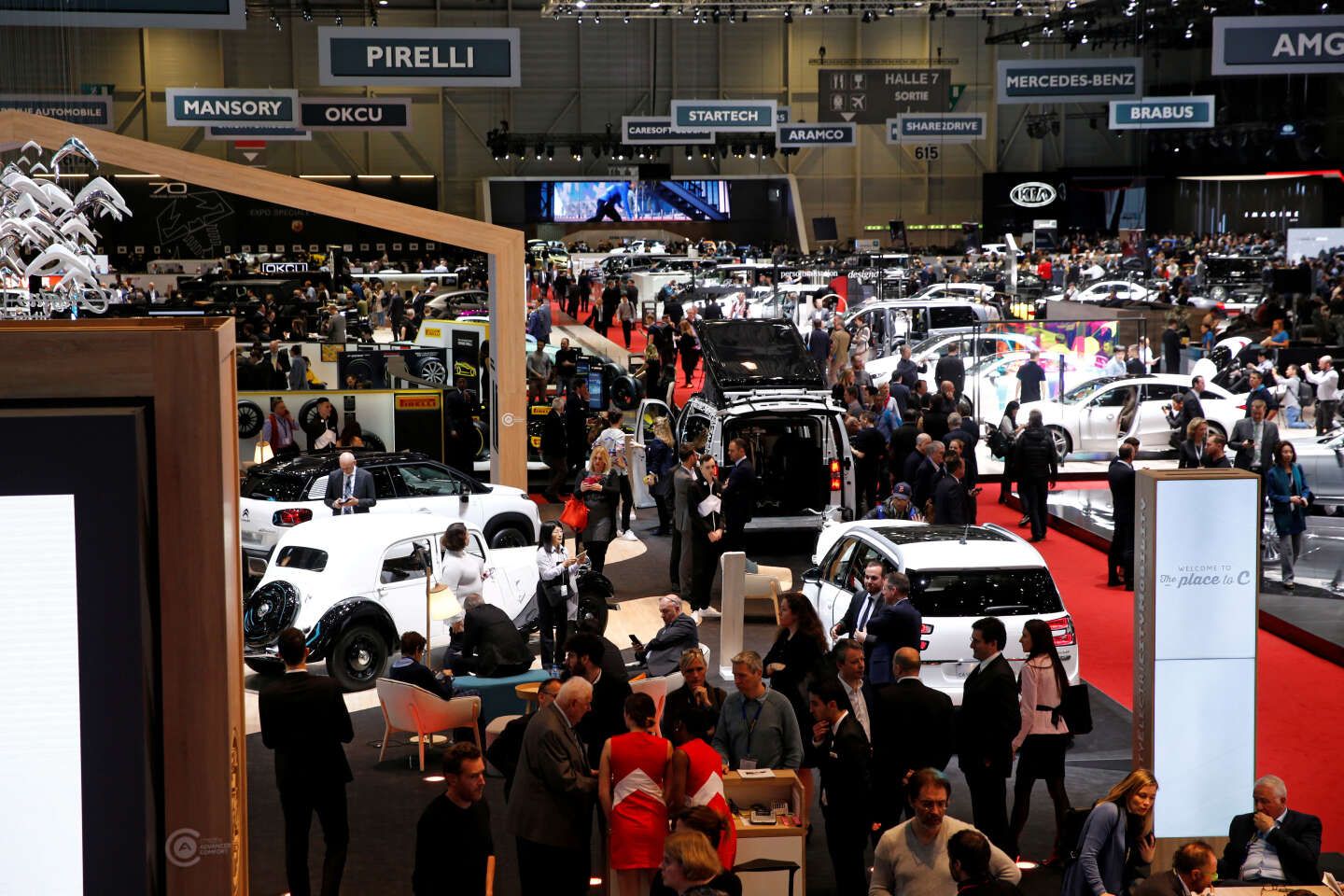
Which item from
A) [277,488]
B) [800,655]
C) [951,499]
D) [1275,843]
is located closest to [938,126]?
[951,499]

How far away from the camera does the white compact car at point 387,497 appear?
14.5m

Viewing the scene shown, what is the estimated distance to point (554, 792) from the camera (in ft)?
22.1

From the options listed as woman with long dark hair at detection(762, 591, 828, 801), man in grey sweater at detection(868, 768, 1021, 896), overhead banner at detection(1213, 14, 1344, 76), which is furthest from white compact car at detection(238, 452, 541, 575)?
overhead banner at detection(1213, 14, 1344, 76)

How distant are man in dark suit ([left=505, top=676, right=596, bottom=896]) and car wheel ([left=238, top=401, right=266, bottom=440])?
43.3ft

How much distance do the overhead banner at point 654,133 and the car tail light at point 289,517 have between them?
15.7 metres

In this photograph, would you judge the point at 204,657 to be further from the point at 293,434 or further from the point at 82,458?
the point at 293,434

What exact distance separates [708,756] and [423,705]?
3.27 m

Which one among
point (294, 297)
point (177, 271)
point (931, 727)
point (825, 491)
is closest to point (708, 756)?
point (931, 727)

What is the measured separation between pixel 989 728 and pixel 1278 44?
12381mm

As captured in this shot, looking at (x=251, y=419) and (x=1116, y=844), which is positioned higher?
(x=251, y=419)

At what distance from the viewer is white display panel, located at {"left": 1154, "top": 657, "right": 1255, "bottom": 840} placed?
8.12 metres

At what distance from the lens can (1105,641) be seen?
13.2 m

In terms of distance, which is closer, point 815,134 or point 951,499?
point 951,499

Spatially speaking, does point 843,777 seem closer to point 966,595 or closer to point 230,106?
point 966,595
